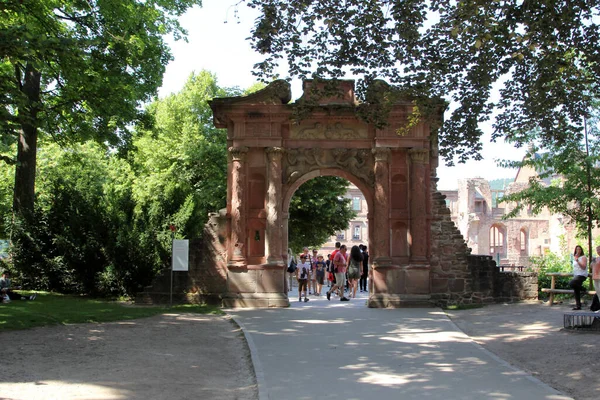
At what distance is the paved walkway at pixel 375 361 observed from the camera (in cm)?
746

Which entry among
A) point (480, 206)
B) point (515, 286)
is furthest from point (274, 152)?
point (480, 206)

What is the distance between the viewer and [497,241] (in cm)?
7131

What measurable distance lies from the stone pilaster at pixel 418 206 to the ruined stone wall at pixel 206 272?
17.7ft

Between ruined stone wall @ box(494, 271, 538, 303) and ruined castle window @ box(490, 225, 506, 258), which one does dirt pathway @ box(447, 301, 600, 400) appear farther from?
ruined castle window @ box(490, 225, 506, 258)

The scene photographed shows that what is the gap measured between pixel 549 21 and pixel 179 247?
1150 centimetres

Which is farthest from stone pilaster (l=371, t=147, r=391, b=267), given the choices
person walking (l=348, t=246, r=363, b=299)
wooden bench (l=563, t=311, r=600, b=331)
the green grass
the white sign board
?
wooden bench (l=563, t=311, r=600, b=331)

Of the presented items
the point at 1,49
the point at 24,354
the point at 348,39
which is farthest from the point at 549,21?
the point at 24,354

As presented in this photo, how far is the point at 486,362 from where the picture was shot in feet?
30.3

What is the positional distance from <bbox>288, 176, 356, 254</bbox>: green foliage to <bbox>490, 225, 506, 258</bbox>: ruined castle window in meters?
38.5

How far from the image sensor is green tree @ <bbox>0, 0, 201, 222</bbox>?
51.5 ft

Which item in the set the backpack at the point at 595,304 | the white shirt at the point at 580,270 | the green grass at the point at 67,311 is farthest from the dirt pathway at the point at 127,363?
the white shirt at the point at 580,270

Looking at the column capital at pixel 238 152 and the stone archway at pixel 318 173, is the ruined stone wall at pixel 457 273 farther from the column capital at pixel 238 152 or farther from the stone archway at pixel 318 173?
the column capital at pixel 238 152

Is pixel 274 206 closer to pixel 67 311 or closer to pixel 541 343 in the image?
pixel 67 311

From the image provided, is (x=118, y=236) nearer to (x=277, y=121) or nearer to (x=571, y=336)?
(x=277, y=121)
